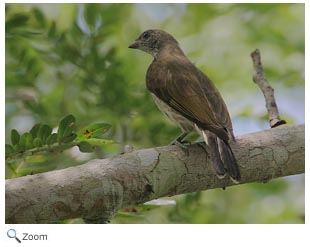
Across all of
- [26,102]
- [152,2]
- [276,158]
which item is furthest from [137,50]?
[276,158]

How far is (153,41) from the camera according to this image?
5000 millimetres

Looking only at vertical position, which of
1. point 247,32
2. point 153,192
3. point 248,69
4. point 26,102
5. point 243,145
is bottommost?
point 153,192

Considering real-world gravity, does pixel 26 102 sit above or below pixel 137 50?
below

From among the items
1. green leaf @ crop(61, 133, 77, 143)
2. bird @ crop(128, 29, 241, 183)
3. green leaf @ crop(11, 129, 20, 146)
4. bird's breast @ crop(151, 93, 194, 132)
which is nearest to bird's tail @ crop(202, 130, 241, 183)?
bird @ crop(128, 29, 241, 183)

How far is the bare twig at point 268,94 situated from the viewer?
395 centimetres

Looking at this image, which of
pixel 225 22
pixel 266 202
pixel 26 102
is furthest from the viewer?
pixel 225 22

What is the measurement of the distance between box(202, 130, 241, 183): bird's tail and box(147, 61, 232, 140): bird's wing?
6 centimetres

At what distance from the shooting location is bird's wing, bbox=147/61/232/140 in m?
3.78

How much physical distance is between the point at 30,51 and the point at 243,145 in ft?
5.80

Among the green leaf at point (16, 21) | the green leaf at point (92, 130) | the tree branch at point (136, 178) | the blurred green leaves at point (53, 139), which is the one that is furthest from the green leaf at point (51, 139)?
the green leaf at point (16, 21)

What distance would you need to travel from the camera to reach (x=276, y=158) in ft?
11.9

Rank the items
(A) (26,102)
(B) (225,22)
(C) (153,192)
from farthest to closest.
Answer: (B) (225,22) < (A) (26,102) < (C) (153,192)

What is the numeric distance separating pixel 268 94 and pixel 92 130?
4.57 ft
